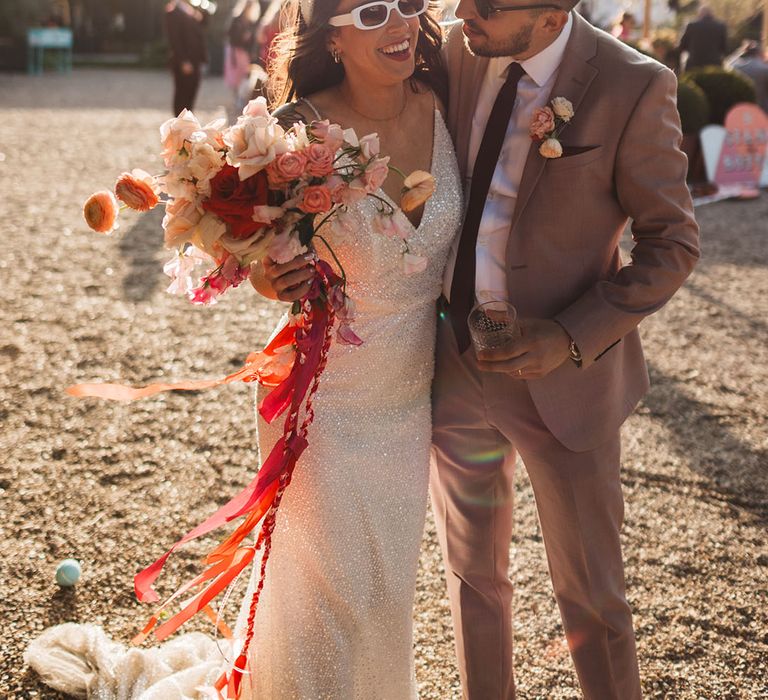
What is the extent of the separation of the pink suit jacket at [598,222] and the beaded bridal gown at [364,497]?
1.03 ft

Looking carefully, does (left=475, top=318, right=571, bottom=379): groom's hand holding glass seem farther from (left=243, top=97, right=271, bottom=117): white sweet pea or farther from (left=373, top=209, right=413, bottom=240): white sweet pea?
(left=243, top=97, right=271, bottom=117): white sweet pea

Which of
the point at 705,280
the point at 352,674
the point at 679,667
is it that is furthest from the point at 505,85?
the point at 705,280

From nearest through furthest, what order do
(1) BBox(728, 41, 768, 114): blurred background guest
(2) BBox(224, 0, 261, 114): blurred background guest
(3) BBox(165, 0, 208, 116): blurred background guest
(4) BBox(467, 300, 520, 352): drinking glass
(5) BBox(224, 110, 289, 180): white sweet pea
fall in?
(5) BBox(224, 110, 289, 180): white sweet pea
(4) BBox(467, 300, 520, 352): drinking glass
(3) BBox(165, 0, 208, 116): blurred background guest
(2) BBox(224, 0, 261, 114): blurred background guest
(1) BBox(728, 41, 768, 114): blurred background guest

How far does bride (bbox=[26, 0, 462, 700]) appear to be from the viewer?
8.46ft

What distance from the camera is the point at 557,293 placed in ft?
8.23

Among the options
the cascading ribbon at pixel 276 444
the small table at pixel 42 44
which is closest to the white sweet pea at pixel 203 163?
the cascading ribbon at pixel 276 444

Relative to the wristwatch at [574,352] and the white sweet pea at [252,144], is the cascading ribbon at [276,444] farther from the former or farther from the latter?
the wristwatch at [574,352]

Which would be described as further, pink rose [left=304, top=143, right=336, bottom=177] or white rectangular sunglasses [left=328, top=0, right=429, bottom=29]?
white rectangular sunglasses [left=328, top=0, right=429, bottom=29]

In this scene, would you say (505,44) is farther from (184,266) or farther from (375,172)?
(184,266)

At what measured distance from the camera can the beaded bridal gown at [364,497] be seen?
259 centimetres

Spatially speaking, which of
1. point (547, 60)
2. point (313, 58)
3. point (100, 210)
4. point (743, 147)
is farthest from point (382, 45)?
point (743, 147)

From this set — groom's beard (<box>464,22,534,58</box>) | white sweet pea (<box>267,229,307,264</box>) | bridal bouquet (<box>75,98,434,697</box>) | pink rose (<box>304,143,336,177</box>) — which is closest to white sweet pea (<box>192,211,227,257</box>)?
bridal bouquet (<box>75,98,434,697</box>)

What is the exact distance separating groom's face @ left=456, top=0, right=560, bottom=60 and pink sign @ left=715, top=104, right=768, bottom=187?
9.06 metres

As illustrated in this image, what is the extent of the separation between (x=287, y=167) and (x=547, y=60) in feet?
2.70
